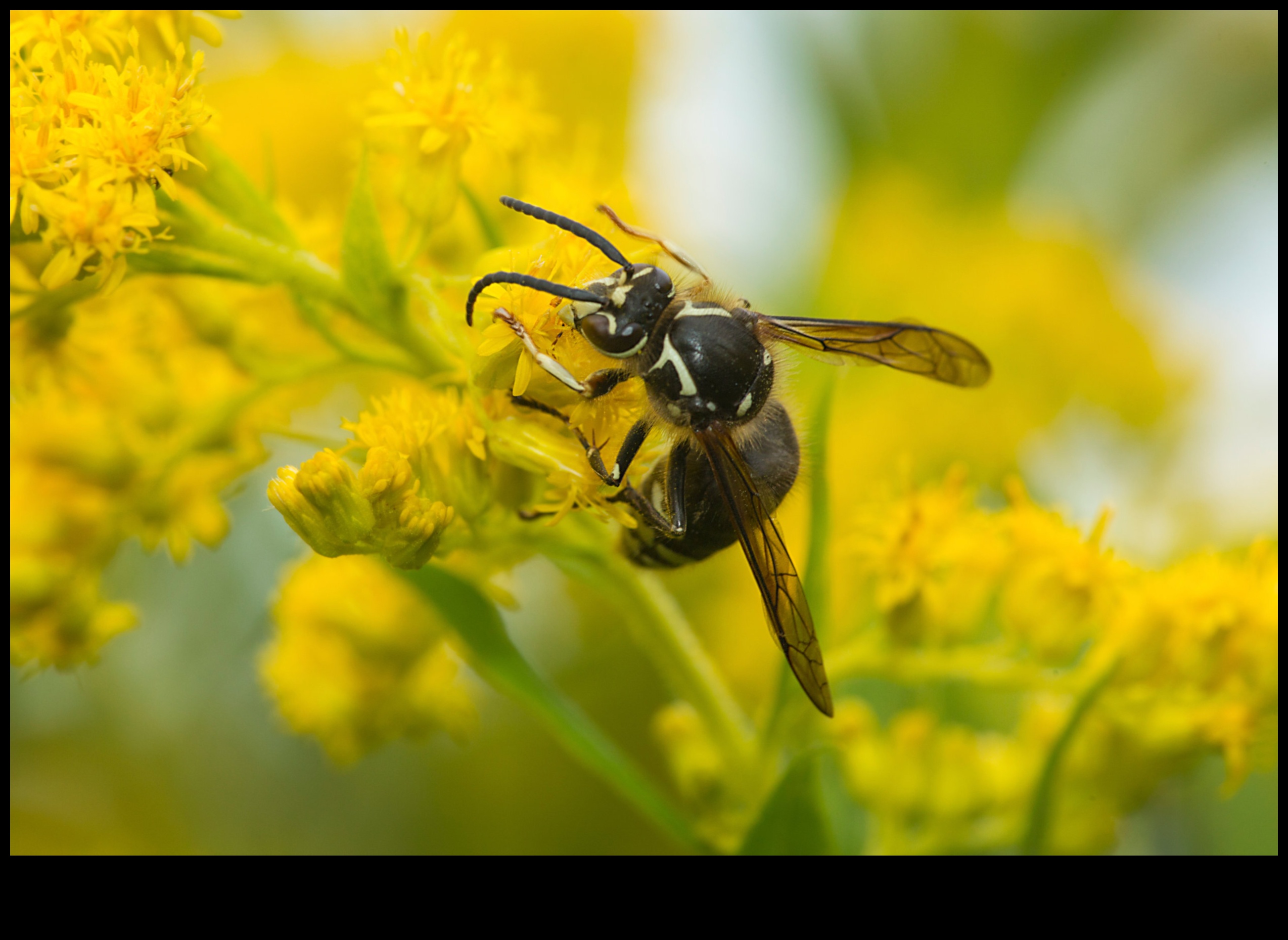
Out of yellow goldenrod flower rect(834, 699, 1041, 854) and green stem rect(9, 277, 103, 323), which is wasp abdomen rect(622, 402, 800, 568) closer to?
yellow goldenrod flower rect(834, 699, 1041, 854)

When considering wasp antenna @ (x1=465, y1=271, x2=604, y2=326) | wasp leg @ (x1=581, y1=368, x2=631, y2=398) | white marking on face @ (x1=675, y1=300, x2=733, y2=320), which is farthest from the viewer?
white marking on face @ (x1=675, y1=300, x2=733, y2=320)

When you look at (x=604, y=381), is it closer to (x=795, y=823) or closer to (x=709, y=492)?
(x=709, y=492)

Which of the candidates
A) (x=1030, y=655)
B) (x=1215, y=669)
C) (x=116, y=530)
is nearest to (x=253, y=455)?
(x=116, y=530)

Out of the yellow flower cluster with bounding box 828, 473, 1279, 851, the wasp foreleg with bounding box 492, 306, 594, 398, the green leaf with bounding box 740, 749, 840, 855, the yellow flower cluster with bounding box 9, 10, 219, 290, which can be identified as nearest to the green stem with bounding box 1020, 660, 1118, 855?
the yellow flower cluster with bounding box 828, 473, 1279, 851

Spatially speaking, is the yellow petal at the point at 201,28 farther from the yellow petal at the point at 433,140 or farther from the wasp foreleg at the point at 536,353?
the wasp foreleg at the point at 536,353

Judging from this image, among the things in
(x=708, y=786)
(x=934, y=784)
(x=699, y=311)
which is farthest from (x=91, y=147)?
(x=934, y=784)

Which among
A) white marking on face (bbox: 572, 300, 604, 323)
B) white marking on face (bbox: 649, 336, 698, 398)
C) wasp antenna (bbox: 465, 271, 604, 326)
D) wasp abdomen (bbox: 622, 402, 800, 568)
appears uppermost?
wasp antenna (bbox: 465, 271, 604, 326)
